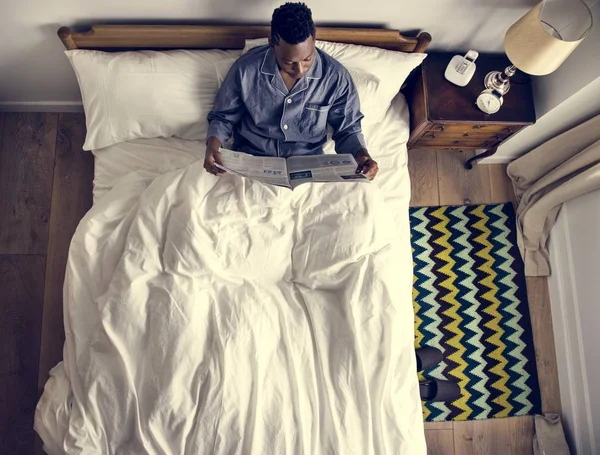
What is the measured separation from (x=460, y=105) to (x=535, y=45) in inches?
12.9

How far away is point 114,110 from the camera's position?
5.26 feet

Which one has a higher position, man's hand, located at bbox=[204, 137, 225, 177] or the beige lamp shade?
the beige lamp shade

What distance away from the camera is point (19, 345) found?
1.77 m

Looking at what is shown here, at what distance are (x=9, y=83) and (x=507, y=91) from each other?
1.74 metres

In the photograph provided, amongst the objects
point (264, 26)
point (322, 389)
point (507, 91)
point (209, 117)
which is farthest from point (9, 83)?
point (507, 91)

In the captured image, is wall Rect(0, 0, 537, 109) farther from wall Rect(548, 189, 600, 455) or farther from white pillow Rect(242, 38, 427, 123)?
wall Rect(548, 189, 600, 455)

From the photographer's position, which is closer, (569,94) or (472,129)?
(569,94)

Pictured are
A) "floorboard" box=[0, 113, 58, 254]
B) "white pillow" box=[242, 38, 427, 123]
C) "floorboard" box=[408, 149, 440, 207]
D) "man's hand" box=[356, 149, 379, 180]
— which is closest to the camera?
"man's hand" box=[356, 149, 379, 180]

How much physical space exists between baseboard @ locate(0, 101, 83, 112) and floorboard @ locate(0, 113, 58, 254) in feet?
0.06

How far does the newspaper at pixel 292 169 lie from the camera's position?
141 cm

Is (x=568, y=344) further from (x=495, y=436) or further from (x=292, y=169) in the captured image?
(x=292, y=169)

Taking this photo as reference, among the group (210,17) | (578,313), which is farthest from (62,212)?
(578,313)

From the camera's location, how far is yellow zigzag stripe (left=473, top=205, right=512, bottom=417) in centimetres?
192

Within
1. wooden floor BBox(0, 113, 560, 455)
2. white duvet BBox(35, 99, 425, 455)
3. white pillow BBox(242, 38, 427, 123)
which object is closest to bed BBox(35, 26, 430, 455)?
white duvet BBox(35, 99, 425, 455)
